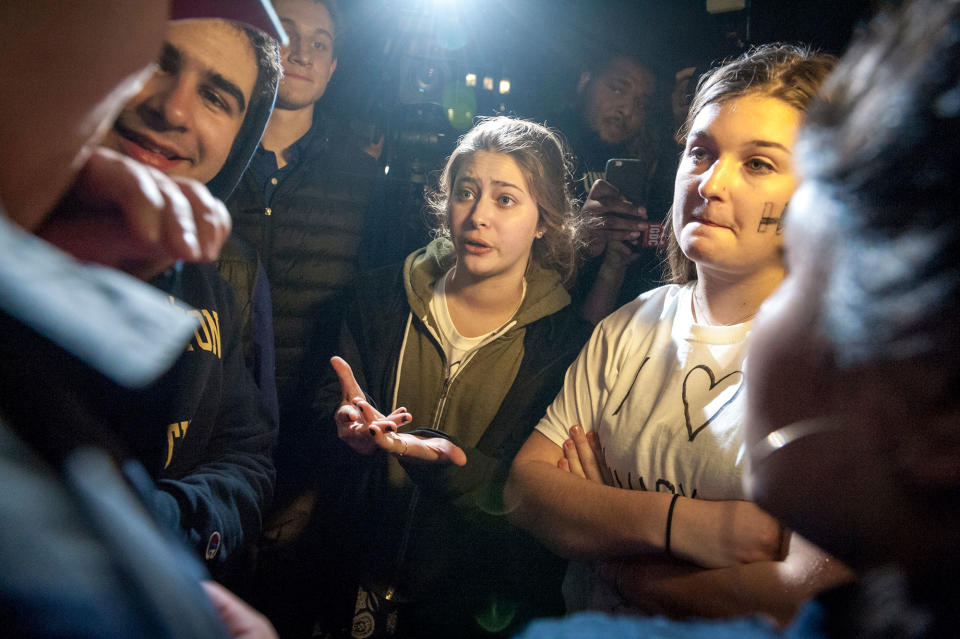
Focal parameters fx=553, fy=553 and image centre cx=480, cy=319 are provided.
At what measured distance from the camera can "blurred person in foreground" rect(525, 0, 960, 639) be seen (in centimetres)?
31

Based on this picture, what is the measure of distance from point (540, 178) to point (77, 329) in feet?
3.37

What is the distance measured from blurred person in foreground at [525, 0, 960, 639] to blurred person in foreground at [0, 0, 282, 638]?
0.82 feet

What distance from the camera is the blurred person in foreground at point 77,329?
0.26 meters

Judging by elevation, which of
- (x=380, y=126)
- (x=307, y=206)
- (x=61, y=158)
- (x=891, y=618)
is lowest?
(x=891, y=618)

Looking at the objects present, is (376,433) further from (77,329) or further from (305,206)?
(77,329)

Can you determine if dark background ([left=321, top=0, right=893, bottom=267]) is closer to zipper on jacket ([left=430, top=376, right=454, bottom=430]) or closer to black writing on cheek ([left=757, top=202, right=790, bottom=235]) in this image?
zipper on jacket ([left=430, top=376, right=454, bottom=430])

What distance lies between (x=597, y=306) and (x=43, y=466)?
3.28 feet

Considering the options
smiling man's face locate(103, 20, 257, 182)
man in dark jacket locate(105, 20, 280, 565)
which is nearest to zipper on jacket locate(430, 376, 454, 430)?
man in dark jacket locate(105, 20, 280, 565)

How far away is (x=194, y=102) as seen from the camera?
2.13 feet

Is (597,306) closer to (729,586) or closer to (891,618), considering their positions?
(729,586)

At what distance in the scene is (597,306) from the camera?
1.16m

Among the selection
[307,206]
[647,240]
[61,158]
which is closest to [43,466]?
[61,158]

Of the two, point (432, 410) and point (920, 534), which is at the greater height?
point (920, 534)

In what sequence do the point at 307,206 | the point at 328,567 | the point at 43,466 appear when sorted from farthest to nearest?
the point at 307,206, the point at 328,567, the point at 43,466
